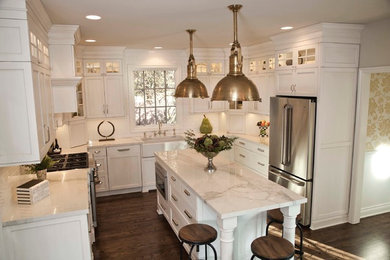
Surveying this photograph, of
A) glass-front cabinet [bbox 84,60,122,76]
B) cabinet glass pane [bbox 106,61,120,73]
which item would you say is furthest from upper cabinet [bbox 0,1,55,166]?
cabinet glass pane [bbox 106,61,120,73]

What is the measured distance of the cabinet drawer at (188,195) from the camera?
290cm

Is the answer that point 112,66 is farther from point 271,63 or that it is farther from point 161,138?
point 271,63

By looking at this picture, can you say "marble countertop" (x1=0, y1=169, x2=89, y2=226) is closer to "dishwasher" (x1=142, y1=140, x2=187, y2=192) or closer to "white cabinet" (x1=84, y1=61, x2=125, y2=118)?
"dishwasher" (x1=142, y1=140, x2=187, y2=192)

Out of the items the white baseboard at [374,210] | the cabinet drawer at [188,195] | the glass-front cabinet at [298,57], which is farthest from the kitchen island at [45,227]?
the white baseboard at [374,210]

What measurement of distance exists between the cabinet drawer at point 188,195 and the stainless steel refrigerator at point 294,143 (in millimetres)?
1730

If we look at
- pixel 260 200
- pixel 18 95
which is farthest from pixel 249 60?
pixel 18 95

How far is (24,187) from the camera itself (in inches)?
104

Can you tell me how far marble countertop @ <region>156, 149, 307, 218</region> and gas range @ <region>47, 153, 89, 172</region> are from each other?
1077mm

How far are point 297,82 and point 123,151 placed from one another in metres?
3.14

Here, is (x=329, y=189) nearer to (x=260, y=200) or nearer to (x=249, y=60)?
(x=260, y=200)

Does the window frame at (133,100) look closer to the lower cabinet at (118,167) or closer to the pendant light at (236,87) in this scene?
the lower cabinet at (118,167)

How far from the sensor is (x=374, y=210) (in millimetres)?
4371

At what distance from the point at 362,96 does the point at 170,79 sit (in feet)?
11.7

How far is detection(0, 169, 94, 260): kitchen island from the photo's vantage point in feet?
7.78
